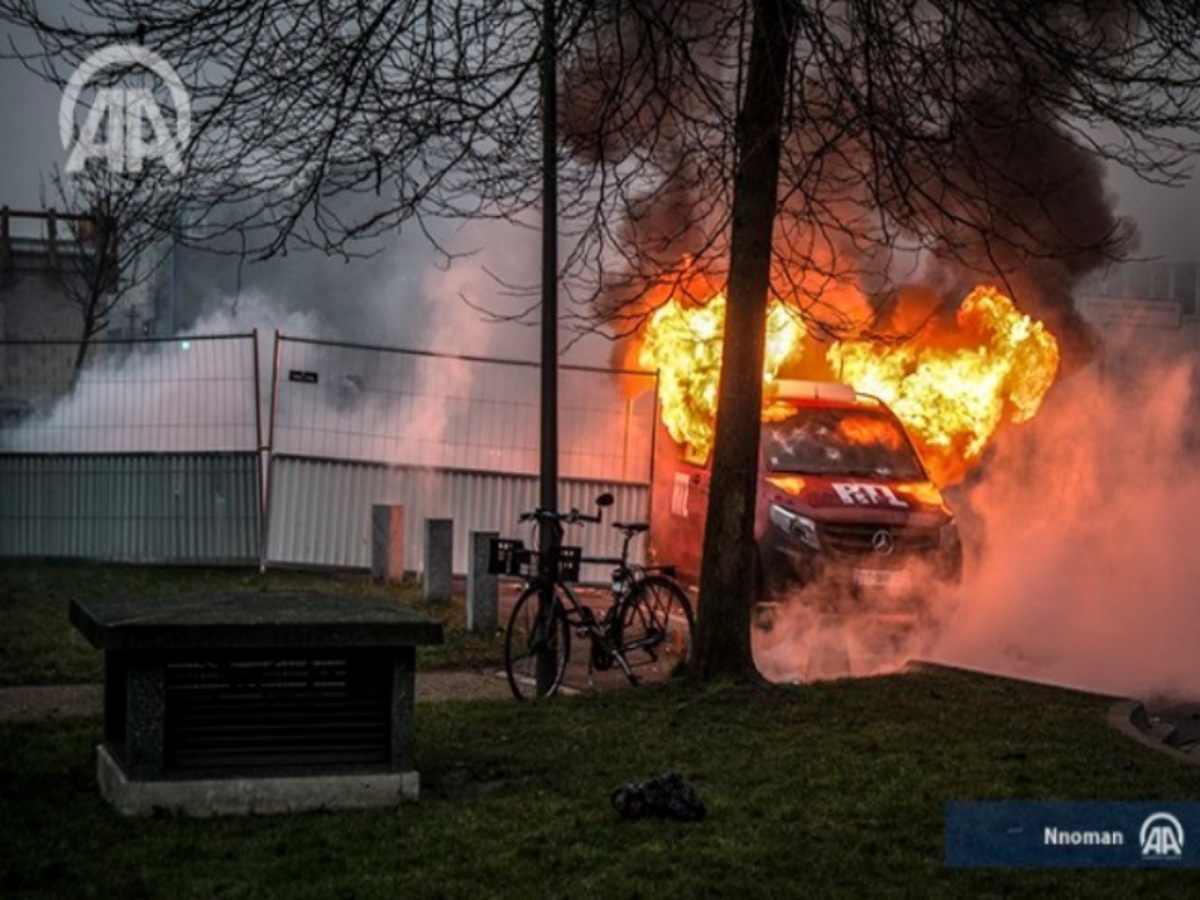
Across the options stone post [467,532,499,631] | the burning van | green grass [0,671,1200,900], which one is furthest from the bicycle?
the burning van

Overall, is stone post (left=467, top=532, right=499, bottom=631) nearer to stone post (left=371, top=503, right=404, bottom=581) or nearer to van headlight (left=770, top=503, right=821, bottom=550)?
van headlight (left=770, top=503, right=821, bottom=550)

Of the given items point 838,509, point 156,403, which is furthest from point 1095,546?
point 156,403

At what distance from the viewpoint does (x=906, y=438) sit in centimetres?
1784

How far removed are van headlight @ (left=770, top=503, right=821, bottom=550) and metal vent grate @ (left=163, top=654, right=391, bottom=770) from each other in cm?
835

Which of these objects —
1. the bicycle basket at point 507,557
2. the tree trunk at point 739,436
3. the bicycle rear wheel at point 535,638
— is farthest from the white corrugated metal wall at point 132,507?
the tree trunk at point 739,436

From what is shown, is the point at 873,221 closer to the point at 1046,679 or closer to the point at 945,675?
the point at 1046,679

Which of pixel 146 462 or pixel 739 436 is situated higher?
pixel 739 436

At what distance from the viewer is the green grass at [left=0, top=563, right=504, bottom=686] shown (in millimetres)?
12812

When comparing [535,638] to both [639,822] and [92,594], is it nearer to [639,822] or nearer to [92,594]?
[639,822]

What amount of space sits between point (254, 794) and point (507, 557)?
4.82 meters

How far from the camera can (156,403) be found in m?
19.8

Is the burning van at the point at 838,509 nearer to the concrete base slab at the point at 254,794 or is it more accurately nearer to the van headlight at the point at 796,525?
the van headlight at the point at 796,525

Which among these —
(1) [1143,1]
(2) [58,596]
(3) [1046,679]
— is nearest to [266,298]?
(2) [58,596]

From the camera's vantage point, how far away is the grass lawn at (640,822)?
6672 millimetres
